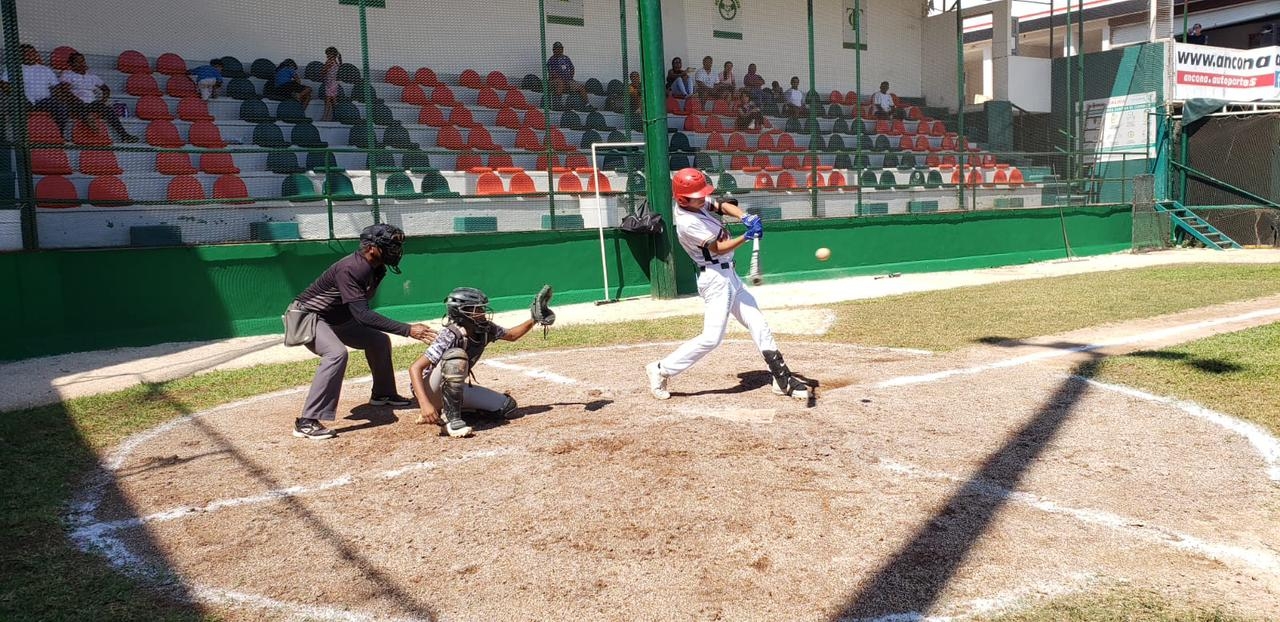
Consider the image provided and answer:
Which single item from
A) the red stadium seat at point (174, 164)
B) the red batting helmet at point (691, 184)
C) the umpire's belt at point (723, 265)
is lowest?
the umpire's belt at point (723, 265)

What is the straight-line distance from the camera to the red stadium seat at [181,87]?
1563 centimetres

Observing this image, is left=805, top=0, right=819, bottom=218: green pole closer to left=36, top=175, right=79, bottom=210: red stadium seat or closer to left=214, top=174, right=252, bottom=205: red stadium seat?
left=214, top=174, right=252, bottom=205: red stadium seat

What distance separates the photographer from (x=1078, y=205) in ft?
75.8

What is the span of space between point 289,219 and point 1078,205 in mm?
18269

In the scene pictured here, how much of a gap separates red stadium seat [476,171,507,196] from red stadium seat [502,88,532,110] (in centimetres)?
394

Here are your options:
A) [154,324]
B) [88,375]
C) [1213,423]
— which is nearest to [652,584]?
[1213,423]

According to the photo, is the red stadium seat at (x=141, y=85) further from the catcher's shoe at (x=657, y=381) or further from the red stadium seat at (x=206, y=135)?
the catcher's shoe at (x=657, y=381)

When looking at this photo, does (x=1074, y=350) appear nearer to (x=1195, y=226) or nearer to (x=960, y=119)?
(x=960, y=119)

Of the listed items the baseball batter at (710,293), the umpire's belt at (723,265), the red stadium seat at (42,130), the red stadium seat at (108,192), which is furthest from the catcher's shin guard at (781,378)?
→ the red stadium seat at (42,130)

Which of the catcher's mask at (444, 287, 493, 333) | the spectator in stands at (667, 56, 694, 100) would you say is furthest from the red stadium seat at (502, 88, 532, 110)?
the catcher's mask at (444, 287, 493, 333)

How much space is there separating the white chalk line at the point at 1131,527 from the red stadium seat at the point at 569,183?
10.8 metres

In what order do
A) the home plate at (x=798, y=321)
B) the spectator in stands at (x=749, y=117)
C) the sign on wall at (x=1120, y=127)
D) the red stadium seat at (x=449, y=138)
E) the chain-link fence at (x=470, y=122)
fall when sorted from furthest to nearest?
1. the sign on wall at (x=1120, y=127)
2. the spectator in stands at (x=749, y=117)
3. the red stadium seat at (x=449, y=138)
4. the chain-link fence at (x=470, y=122)
5. the home plate at (x=798, y=321)

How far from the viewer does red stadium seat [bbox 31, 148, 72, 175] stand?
11742 mm

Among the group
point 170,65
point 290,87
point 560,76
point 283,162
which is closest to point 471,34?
point 560,76
